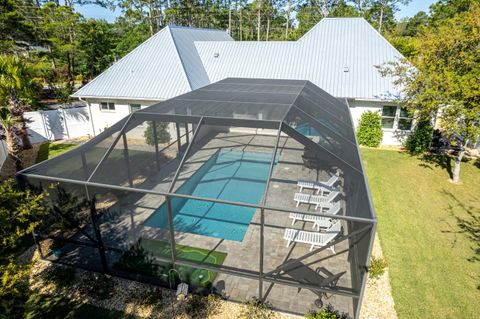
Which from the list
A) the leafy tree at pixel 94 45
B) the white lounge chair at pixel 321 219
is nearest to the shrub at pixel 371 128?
the white lounge chair at pixel 321 219

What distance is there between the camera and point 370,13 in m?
45.0

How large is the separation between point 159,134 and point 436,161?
13415mm

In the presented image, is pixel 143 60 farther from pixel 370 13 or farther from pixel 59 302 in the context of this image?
pixel 370 13

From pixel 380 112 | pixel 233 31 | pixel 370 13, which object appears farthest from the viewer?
pixel 233 31

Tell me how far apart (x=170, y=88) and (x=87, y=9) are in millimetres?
43863

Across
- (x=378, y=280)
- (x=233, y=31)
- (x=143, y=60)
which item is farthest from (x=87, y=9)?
(x=378, y=280)

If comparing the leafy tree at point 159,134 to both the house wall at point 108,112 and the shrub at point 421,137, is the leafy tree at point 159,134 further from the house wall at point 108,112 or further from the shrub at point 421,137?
the shrub at point 421,137

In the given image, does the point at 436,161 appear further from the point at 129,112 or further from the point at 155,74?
the point at 129,112

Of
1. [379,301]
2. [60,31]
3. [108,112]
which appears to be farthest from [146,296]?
[60,31]

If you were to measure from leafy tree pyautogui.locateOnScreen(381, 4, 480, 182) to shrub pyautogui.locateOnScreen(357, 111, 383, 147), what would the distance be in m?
2.62

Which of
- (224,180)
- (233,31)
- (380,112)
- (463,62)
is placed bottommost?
(224,180)

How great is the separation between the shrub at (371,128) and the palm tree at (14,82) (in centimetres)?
1641

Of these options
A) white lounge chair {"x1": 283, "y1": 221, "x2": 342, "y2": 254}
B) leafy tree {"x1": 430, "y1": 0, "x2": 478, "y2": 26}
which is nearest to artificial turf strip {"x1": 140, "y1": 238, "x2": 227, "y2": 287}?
white lounge chair {"x1": 283, "y1": 221, "x2": 342, "y2": 254}

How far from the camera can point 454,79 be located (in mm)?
11523
